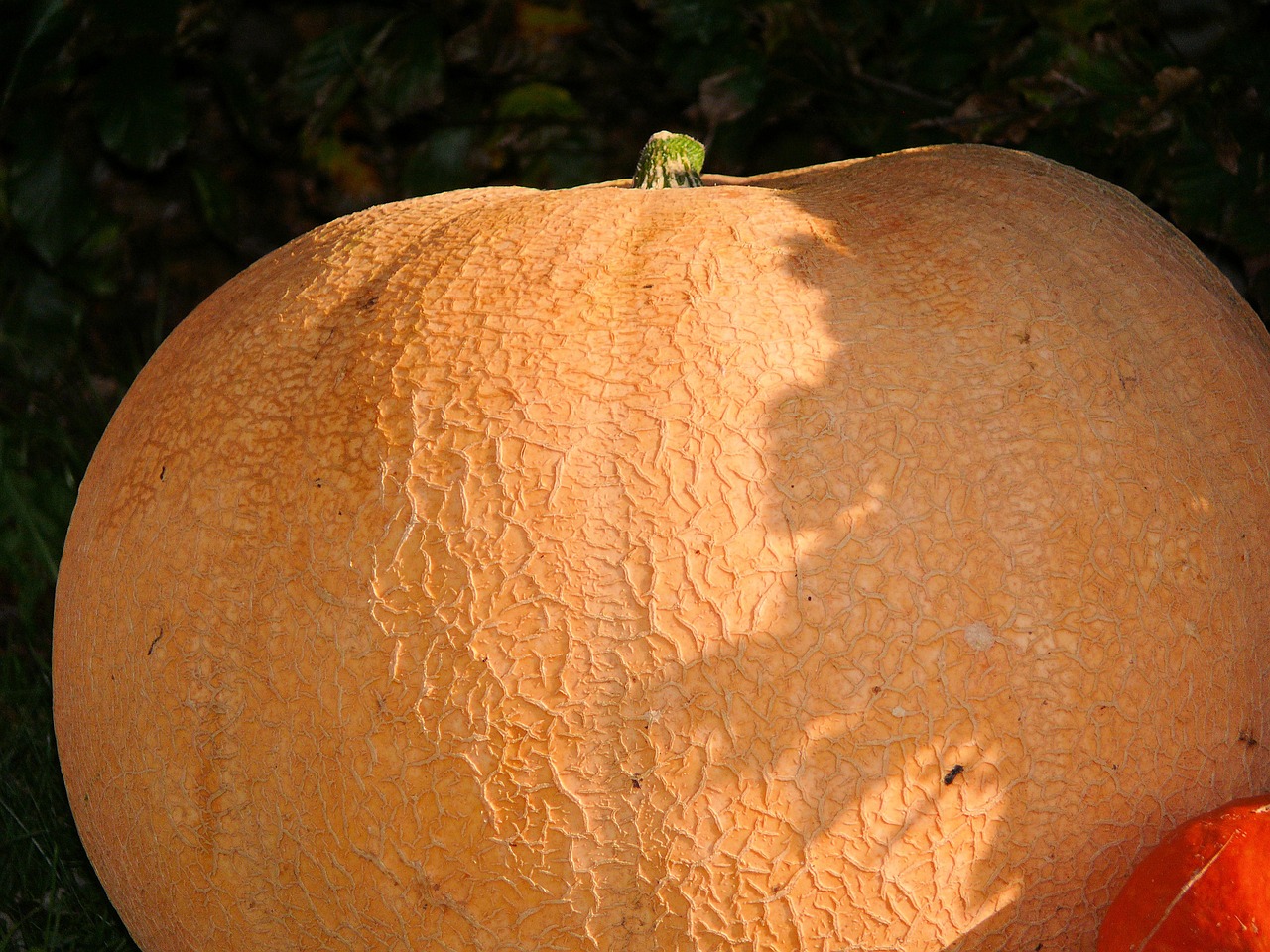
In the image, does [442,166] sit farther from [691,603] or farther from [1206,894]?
[1206,894]

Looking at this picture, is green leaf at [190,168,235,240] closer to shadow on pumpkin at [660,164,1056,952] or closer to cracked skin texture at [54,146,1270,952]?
cracked skin texture at [54,146,1270,952]

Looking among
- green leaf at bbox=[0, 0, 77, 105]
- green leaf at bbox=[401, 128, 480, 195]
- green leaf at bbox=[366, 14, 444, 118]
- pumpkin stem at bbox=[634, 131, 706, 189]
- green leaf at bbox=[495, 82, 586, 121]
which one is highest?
green leaf at bbox=[0, 0, 77, 105]

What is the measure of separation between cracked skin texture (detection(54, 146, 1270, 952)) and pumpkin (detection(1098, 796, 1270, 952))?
67 millimetres

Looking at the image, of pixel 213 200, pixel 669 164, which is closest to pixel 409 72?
pixel 213 200

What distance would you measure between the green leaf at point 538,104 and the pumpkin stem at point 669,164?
66.6 inches

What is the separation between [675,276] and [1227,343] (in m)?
0.85

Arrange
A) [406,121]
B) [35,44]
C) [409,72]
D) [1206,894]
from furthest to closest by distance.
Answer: [406,121] < [409,72] < [35,44] < [1206,894]

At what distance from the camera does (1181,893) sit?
4.59 feet

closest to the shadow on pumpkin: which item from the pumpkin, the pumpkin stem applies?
the pumpkin

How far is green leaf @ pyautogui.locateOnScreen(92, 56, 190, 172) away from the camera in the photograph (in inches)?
136

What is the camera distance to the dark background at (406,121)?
254cm

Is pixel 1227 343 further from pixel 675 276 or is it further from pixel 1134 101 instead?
pixel 1134 101

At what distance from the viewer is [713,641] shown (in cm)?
141

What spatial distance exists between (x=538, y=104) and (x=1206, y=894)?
2.99m
